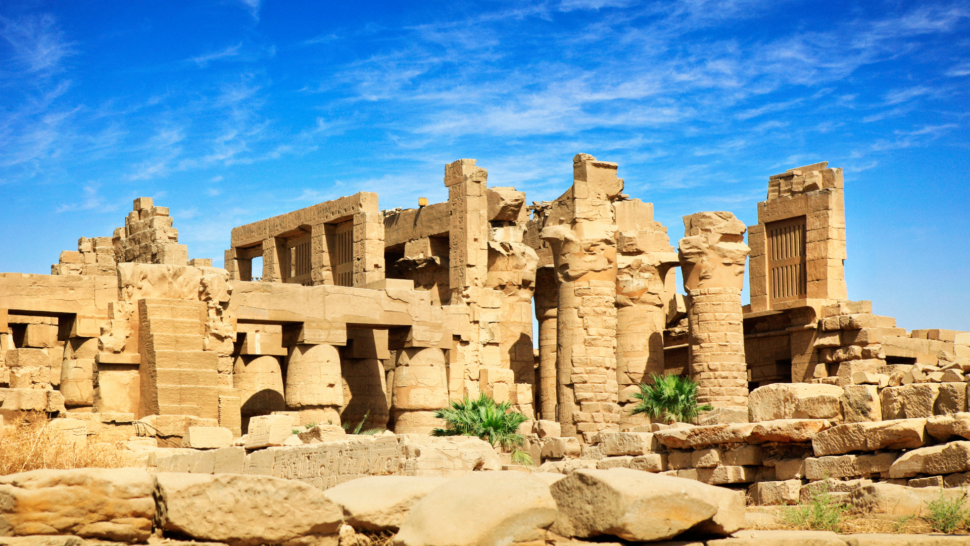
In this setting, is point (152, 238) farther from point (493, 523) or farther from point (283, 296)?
point (493, 523)

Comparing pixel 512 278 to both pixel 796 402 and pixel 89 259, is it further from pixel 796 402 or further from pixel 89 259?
pixel 796 402

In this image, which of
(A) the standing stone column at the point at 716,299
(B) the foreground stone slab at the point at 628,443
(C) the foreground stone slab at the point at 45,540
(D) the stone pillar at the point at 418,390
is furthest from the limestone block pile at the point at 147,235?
(C) the foreground stone slab at the point at 45,540

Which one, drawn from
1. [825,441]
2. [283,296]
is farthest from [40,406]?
[825,441]

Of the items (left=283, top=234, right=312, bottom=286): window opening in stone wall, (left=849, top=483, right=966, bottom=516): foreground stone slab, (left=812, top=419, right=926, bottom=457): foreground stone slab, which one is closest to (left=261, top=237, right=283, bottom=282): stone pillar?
(left=283, top=234, right=312, bottom=286): window opening in stone wall

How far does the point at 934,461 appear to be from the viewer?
29.2ft

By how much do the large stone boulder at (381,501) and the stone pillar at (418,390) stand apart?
1398cm

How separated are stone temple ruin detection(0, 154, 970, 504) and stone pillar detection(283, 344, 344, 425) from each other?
0.04m

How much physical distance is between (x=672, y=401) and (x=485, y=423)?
456 centimetres

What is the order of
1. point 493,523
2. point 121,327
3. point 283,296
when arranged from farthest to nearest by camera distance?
point 283,296, point 121,327, point 493,523

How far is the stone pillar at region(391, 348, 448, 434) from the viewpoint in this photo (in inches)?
826

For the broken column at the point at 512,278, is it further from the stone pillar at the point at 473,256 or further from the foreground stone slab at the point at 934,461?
the foreground stone slab at the point at 934,461

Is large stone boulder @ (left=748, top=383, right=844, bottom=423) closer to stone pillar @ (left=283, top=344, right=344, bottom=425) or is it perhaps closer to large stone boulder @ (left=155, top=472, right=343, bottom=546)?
large stone boulder @ (left=155, top=472, right=343, bottom=546)

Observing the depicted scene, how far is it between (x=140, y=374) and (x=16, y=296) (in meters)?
2.91

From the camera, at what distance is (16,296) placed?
1825 cm
